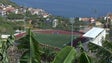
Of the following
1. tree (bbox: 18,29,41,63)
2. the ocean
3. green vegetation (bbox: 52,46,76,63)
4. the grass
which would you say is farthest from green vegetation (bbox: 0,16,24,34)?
green vegetation (bbox: 52,46,76,63)

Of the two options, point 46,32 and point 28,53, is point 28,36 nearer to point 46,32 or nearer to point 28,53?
point 28,53

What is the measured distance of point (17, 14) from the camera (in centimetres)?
4309

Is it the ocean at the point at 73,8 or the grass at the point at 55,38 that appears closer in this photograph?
the grass at the point at 55,38

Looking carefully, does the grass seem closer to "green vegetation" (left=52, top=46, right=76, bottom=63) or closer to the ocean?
the ocean

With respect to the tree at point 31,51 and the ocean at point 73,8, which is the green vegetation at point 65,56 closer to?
the tree at point 31,51

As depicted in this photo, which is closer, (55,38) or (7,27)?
(55,38)

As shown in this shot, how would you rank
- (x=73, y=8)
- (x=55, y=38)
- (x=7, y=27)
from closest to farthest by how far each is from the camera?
(x=55, y=38)
(x=7, y=27)
(x=73, y=8)

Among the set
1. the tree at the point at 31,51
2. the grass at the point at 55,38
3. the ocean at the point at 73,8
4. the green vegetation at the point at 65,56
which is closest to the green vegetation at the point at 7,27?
the grass at the point at 55,38

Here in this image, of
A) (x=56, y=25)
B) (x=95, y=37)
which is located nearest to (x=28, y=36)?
(x=95, y=37)

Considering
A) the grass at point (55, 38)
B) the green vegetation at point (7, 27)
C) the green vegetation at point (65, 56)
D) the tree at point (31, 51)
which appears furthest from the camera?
the green vegetation at point (7, 27)

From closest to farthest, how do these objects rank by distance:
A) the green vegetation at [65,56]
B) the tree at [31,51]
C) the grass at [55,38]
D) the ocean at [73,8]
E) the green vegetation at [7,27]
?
the green vegetation at [65,56], the tree at [31,51], the grass at [55,38], the green vegetation at [7,27], the ocean at [73,8]

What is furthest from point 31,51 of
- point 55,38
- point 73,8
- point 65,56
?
point 73,8

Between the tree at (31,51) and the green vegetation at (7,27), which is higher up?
the tree at (31,51)

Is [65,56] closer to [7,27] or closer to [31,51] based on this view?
[31,51]
